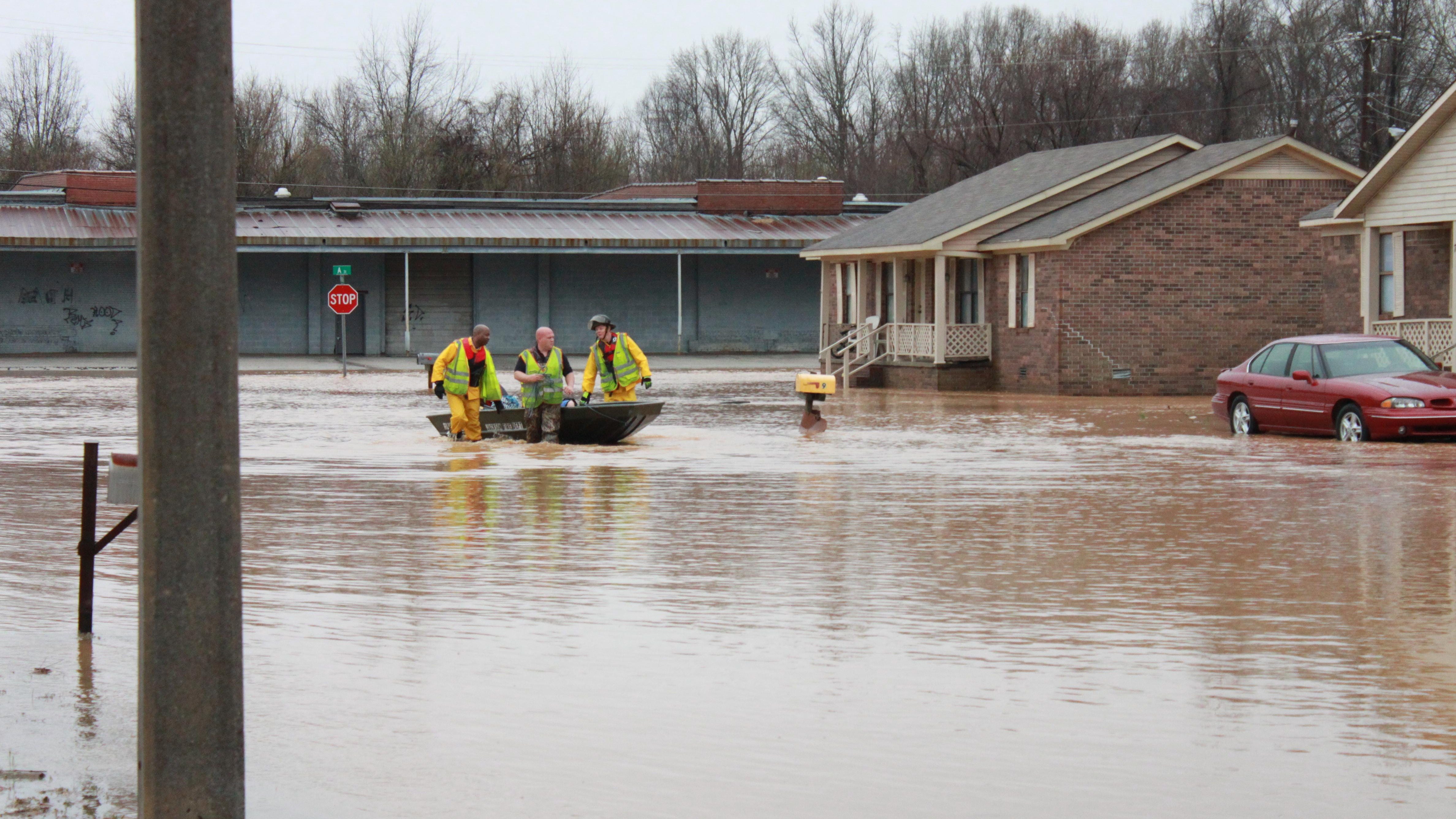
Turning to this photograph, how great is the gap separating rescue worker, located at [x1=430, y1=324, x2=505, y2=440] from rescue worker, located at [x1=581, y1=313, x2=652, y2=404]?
3.65 ft

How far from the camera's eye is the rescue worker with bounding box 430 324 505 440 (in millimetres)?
19531

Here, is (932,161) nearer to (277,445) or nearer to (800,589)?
(277,445)

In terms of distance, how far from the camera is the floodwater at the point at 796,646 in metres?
5.88

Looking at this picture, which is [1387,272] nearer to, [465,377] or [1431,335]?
[1431,335]

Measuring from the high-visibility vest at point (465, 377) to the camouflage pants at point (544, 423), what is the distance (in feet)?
1.58

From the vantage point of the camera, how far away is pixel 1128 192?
111 feet

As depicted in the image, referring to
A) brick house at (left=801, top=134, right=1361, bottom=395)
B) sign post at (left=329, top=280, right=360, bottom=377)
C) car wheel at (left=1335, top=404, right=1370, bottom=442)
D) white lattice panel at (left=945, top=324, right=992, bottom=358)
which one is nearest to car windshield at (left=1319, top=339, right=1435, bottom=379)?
car wheel at (left=1335, top=404, right=1370, bottom=442)

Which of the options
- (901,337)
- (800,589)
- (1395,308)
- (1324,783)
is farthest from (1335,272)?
(1324,783)

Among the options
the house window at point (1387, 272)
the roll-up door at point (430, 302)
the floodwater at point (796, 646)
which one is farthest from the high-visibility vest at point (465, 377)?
the roll-up door at point (430, 302)

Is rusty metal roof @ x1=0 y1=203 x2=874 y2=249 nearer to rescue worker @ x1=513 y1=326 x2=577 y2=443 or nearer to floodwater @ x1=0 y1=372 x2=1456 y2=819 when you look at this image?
rescue worker @ x1=513 y1=326 x2=577 y2=443

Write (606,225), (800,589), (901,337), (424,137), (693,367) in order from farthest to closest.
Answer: (424,137), (606,225), (693,367), (901,337), (800,589)

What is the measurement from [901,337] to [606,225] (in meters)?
17.4

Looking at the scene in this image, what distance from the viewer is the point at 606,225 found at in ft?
173

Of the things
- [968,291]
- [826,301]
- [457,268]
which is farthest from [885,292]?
[457,268]
